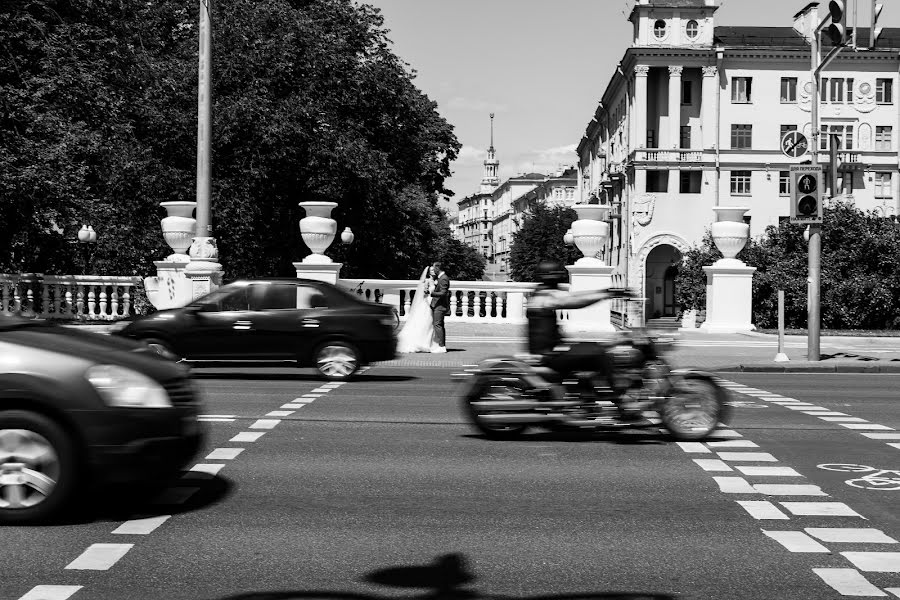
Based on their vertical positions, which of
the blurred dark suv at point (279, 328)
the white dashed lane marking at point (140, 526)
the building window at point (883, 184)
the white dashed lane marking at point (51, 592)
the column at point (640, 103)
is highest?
the column at point (640, 103)

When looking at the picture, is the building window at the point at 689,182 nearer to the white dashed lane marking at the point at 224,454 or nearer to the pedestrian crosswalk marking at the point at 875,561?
the white dashed lane marking at the point at 224,454

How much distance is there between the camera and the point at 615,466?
9.40 m

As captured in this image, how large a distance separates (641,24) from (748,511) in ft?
248

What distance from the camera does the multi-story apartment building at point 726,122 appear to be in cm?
7819

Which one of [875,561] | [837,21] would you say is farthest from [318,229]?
[875,561]

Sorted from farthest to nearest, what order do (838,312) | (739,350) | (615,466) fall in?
(838,312) → (739,350) → (615,466)

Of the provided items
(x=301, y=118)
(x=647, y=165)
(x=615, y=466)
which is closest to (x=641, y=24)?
(x=647, y=165)

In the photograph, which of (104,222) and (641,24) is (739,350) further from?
(641,24)

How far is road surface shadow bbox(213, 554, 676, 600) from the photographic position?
5367mm

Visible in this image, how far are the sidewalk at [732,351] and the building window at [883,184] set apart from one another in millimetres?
54144

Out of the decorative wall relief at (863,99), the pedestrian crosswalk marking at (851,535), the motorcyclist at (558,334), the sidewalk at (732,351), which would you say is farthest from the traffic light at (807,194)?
the decorative wall relief at (863,99)

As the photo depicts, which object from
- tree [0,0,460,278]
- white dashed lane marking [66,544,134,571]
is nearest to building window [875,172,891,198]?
tree [0,0,460,278]

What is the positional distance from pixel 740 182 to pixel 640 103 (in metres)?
8.76

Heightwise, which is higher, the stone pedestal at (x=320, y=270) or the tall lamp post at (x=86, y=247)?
the tall lamp post at (x=86, y=247)
